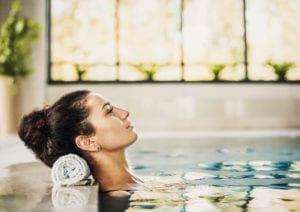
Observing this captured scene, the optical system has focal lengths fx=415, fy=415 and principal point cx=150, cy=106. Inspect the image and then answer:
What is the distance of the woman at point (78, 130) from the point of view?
1828 mm

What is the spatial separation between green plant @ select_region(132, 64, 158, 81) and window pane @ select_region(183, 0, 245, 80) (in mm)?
614

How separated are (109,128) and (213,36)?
244 inches

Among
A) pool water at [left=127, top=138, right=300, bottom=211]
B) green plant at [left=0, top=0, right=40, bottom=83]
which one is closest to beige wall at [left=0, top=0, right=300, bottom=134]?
green plant at [left=0, top=0, right=40, bottom=83]

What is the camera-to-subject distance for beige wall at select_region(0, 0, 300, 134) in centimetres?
726

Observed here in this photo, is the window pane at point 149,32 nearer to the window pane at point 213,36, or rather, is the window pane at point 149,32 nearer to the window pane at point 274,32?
the window pane at point 213,36

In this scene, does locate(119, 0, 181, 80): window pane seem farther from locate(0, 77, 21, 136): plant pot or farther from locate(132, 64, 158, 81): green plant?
locate(0, 77, 21, 136): plant pot

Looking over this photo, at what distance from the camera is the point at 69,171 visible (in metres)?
1.79

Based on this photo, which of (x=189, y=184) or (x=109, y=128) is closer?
(x=109, y=128)

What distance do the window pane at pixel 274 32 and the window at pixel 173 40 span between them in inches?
0.7

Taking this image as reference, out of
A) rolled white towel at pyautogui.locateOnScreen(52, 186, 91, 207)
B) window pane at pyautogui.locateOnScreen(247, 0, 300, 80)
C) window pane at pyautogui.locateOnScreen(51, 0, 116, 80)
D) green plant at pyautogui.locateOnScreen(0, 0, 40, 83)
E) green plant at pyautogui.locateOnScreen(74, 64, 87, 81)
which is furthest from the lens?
window pane at pyautogui.locateOnScreen(247, 0, 300, 80)

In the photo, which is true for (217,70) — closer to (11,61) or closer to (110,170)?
(11,61)

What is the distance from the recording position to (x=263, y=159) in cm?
349

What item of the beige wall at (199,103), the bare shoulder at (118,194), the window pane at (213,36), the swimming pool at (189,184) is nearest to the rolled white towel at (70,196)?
the swimming pool at (189,184)

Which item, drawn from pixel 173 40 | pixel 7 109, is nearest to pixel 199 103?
pixel 173 40
